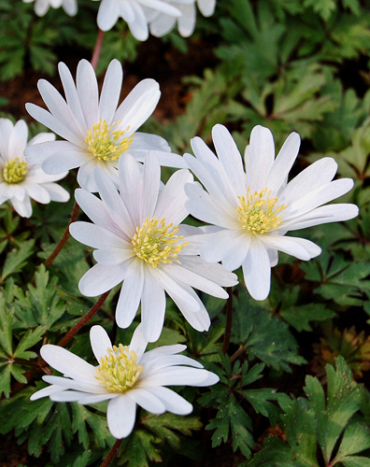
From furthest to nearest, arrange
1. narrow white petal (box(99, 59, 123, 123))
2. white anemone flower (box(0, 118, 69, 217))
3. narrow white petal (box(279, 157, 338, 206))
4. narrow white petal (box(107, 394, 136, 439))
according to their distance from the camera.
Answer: white anemone flower (box(0, 118, 69, 217)) → narrow white petal (box(99, 59, 123, 123)) → narrow white petal (box(279, 157, 338, 206)) → narrow white petal (box(107, 394, 136, 439))

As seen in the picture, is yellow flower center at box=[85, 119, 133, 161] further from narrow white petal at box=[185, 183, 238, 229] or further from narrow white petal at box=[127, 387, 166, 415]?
narrow white petal at box=[127, 387, 166, 415]

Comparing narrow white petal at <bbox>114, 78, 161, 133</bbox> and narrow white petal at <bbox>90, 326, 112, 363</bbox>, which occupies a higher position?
narrow white petal at <bbox>114, 78, 161, 133</bbox>

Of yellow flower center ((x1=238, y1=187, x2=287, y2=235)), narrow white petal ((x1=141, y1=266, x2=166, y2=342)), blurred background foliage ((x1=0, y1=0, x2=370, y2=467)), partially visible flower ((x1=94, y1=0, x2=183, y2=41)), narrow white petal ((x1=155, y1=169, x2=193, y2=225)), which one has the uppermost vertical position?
partially visible flower ((x1=94, y1=0, x2=183, y2=41))

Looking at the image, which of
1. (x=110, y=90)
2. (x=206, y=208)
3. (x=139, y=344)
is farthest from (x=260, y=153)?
(x=139, y=344)

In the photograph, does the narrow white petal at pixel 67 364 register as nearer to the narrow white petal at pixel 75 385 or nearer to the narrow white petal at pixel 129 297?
the narrow white petal at pixel 75 385

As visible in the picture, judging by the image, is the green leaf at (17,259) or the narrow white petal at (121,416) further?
the green leaf at (17,259)

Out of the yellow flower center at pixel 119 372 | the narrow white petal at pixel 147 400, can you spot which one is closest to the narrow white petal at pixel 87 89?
the yellow flower center at pixel 119 372

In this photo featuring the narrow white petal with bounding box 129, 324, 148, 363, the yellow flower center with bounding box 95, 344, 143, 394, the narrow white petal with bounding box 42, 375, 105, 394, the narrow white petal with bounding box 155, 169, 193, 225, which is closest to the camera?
the narrow white petal with bounding box 42, 375, 105, 394

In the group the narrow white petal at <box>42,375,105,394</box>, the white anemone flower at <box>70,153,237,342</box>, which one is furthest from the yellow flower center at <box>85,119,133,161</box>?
the narrow white petal at <box>42,375,105,394</box>
